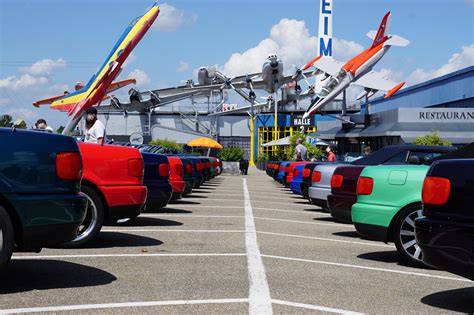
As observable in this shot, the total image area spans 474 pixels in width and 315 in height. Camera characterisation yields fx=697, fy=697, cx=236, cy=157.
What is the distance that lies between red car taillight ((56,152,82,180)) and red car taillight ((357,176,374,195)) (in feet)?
11.5

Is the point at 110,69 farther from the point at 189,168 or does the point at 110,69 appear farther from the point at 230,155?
the point at 189,168

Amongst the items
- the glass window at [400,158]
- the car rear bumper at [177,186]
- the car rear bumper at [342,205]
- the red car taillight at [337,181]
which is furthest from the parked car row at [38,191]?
the car rear bumper at [177,186]

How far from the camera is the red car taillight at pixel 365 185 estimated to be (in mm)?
8008

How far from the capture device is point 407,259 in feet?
25.4

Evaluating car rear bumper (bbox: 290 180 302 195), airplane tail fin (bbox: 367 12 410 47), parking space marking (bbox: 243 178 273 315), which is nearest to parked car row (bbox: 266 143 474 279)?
parking space marking (bbox: 243 178 273 315)

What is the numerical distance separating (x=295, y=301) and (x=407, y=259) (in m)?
2.64

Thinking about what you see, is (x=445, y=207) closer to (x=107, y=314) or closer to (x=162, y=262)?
(x=107, y=314)

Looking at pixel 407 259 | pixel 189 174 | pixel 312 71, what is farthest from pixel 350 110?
pixel 407 259

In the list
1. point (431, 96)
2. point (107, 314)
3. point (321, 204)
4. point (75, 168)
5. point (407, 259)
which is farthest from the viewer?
point (431, 96)

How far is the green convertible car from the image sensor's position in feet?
25.3

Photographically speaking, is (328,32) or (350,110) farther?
(350,110)

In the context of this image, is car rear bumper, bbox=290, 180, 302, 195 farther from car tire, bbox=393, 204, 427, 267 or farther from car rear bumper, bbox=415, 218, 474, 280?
car rear bumper, bbox=415, 218, 474, 280

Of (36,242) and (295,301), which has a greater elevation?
(36,242)

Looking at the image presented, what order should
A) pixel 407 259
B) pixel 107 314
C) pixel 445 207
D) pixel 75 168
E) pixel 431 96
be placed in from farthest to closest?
1. pixel 431 96
2. pixel 407 259
3. pixel 75 168
4. pixel 445 207
5. pixel 107 314
